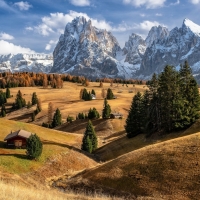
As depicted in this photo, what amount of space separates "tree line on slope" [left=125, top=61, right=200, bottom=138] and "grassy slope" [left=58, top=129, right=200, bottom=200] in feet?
62.3

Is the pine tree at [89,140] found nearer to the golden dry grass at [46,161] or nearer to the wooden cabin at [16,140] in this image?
the golden dry grass at [46,161]

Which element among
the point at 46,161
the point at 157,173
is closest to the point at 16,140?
the point at 46,161

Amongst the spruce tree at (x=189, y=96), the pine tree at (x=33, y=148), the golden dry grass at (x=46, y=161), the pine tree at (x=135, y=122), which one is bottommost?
the golden dry grass at (x=46, y=161)

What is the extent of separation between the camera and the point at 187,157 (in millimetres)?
36531

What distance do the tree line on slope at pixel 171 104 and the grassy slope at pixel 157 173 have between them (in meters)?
19.0

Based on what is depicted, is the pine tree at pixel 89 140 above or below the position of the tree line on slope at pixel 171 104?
below

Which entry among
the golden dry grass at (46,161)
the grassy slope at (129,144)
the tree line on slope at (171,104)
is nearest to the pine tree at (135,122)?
the tree line on slope at (171,104)

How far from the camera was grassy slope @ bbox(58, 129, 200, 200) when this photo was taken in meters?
31.9

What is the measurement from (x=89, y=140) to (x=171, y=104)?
74.8 feet

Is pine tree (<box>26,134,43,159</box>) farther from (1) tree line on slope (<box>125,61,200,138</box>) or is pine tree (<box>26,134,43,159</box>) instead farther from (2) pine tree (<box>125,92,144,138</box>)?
(2) pine tree (<box>125,92,144,138</box>)

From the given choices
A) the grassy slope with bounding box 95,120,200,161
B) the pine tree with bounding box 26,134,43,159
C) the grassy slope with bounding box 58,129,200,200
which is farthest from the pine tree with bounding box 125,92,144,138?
the grassy slope with bounding box 58,129,200,200

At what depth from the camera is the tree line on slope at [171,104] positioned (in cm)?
6216

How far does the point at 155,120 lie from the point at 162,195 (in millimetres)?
39062

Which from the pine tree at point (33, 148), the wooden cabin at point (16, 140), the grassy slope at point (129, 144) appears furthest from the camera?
the grassy slope at point (129, 144)
